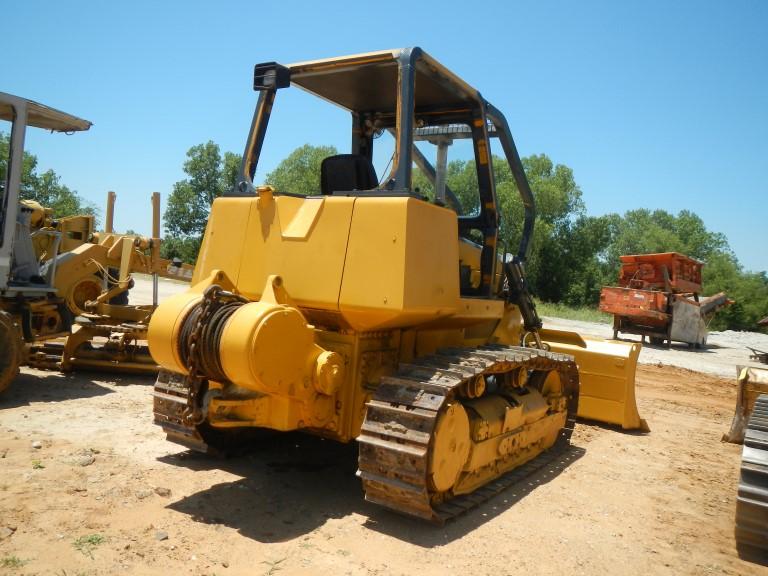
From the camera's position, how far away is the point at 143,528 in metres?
3.54

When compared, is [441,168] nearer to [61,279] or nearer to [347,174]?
[347,174]

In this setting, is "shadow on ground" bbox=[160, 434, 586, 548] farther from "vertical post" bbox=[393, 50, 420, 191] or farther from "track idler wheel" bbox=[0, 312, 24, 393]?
"track idler wheel" bbox=[0, 312, 24, 393]

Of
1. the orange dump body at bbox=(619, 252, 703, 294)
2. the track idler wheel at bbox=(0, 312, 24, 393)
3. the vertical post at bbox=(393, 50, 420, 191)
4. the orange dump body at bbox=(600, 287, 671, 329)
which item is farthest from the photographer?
the orange dump body at bbox=(619, 252, 703, 294)

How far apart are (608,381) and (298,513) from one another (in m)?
4.43

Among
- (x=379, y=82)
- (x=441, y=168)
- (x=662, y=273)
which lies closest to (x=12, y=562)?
(x=379, y=82)

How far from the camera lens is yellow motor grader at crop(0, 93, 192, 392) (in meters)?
6.41

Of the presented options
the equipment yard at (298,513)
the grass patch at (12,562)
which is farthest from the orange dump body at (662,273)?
the grass patch at (12,562)

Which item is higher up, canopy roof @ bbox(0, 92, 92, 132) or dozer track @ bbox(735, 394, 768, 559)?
canopy roof @ bbox(0, 92, 92, 132)

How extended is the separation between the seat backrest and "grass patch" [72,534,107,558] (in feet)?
9.47

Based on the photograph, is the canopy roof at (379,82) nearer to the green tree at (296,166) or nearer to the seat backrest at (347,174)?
the seat backrest at (347,174)

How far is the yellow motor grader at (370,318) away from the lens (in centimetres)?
360

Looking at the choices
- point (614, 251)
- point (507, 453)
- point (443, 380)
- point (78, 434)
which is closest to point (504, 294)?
point (507, 453)

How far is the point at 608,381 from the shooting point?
23.0ft

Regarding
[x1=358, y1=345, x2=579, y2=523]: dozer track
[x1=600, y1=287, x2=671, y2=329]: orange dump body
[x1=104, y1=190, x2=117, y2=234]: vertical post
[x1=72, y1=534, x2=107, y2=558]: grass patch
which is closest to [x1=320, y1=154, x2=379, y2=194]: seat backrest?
[x1=358, y1=345, x2=579, y2=523]: dozer track
